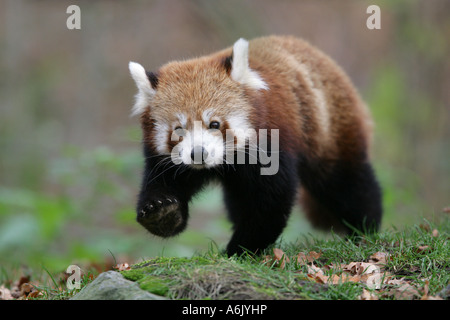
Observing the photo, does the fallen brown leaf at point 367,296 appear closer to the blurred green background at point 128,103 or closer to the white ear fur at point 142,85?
the white ear fur at point 142,85

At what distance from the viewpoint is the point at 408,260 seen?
4.43m

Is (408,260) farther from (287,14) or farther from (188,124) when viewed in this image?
(287,14)

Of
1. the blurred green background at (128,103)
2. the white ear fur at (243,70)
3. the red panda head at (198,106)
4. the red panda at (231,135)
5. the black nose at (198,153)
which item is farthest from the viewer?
the blurred green background at (128,103)

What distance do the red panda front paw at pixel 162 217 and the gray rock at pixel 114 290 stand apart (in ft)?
3.39

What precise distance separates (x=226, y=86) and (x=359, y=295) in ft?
7.39

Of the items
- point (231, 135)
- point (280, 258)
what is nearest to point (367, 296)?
point (280, 258)

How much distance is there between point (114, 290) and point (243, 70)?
93.1 inches

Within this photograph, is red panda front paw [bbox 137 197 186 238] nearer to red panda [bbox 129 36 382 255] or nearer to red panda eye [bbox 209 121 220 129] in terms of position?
red panda [bbox 129 36 382 255]

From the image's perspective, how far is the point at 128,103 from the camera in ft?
57.7

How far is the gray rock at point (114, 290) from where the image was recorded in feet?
11.9

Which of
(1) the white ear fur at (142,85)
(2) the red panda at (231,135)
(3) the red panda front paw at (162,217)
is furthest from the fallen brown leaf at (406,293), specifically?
(1) the white ear fur at (142,85)

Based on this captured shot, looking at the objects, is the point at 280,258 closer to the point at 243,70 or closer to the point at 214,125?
the point at 214,125
